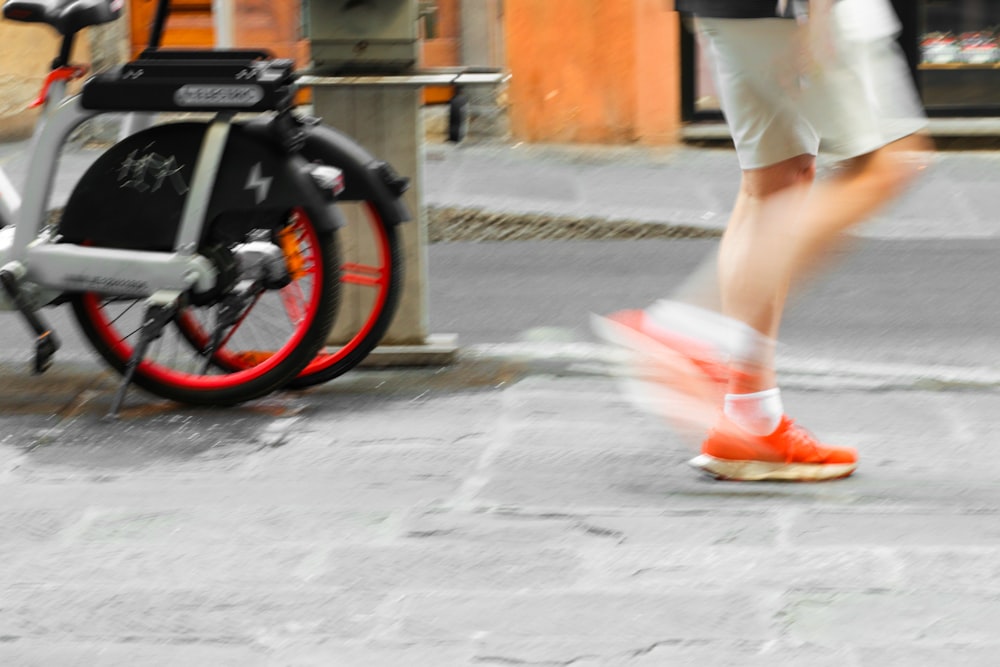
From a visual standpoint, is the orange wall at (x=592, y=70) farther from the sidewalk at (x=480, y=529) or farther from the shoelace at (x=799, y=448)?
the shoelace at (x=799, y=448)

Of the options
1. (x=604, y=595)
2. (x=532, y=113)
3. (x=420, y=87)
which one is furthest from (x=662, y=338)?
(x=532, y=113)

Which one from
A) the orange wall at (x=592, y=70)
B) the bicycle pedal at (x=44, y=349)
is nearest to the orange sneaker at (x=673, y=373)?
the bicycle pedal at (x=44, y=349)

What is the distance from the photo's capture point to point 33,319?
518cm

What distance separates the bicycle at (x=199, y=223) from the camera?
4.96 meters

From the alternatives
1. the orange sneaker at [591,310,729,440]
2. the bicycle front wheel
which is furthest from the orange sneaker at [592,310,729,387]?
the bicycle front wheel

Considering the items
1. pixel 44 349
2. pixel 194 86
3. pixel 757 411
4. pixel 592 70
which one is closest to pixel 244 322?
pixel 44 349

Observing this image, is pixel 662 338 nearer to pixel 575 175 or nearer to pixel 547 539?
pixel 547 539

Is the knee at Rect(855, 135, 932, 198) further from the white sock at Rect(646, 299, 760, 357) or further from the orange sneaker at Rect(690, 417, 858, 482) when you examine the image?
the orange sneaker at Rect(690, 417, 858, 482)

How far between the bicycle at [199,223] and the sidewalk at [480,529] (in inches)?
7.0

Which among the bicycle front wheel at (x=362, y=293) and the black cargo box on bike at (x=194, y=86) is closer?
the black cargo box on bike at (x=194, y=86)

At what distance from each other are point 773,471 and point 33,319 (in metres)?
2.09

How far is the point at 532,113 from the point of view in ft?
33.3

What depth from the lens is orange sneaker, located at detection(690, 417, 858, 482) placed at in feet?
14.3

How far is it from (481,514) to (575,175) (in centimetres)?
517
